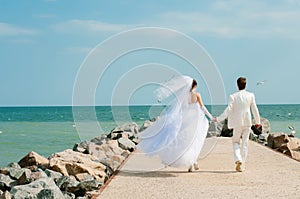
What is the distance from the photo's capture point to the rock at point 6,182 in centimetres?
1212

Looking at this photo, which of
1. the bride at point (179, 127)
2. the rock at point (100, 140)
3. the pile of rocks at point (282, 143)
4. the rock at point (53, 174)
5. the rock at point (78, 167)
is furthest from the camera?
the rock at point (100, 140)

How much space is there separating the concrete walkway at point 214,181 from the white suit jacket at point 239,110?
3.33ft

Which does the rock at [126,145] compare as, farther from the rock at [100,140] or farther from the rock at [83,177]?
the rock at [83,177]

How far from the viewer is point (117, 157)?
50.3 feet

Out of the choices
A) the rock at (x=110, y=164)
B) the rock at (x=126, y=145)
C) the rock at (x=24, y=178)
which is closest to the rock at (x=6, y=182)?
the rock at (x=24, y=178)

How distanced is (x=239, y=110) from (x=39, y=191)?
4.25 meters

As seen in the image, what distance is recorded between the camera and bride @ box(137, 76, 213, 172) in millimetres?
11031

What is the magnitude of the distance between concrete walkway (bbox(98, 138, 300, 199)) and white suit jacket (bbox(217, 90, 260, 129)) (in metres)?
1.02

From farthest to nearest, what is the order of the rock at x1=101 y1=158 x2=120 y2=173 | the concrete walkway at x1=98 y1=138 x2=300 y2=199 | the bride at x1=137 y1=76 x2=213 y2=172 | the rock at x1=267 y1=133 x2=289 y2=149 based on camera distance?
the rock at x1=267 y1=133 x2=289 y2=149 < the rock at x1=101 y1=158 x2=120 y2=173 < the bride at x1=137 y1=76 x2=213 y2=172 < the concrete walkway at x1=98 y1=138 x2=300 y2=199

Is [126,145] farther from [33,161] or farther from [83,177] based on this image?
[83,177]

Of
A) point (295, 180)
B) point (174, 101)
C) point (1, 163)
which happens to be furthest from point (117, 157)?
point (1, 163)

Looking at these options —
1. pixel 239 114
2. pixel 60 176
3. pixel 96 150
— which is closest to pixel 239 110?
pixel 239 114

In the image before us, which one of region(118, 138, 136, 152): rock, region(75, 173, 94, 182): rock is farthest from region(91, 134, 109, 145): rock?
region(75, 173, 94, 182): rock

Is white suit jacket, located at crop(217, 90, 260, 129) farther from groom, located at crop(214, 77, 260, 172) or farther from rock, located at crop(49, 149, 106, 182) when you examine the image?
rock, located at crop(49, 149, 106, 182)
